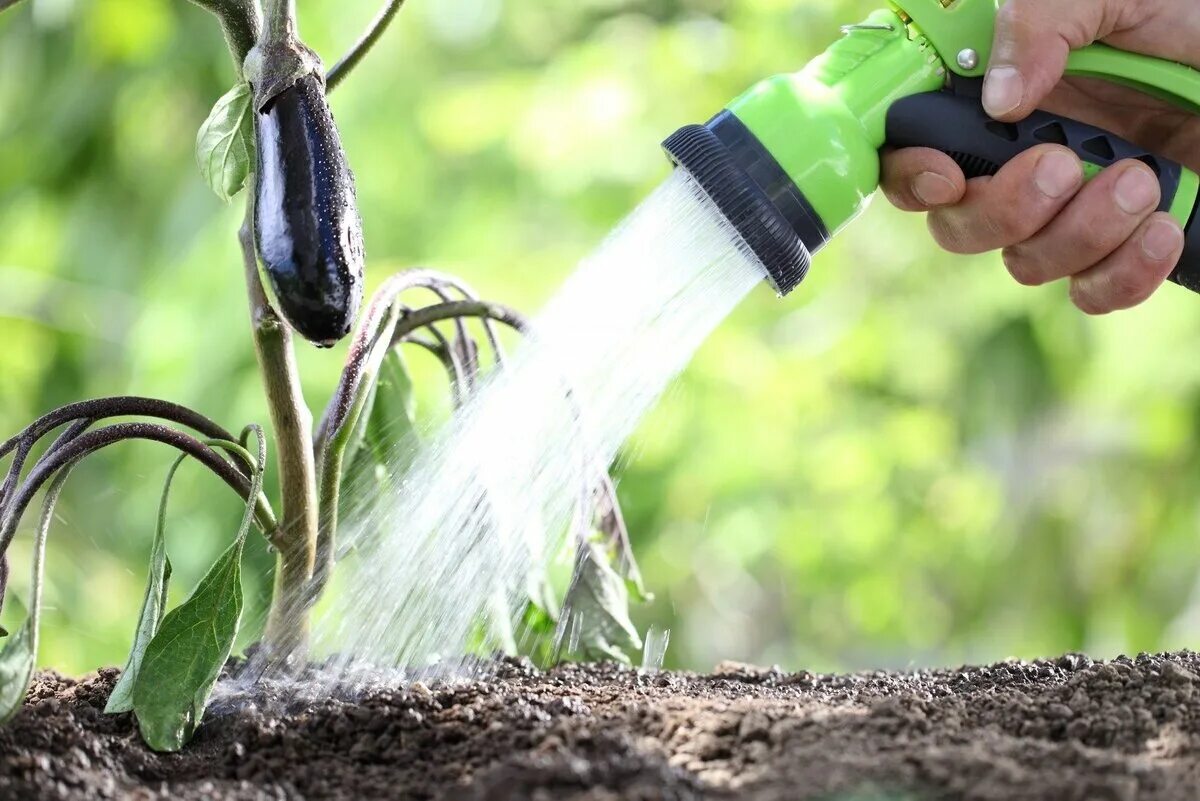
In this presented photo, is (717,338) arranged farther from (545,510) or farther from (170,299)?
(545,510)

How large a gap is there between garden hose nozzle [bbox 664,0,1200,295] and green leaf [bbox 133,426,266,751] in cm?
41

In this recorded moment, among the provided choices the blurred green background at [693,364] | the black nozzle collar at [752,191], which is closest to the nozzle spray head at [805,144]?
the black nozzle collar at [752,191]

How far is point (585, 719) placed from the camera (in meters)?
0.84

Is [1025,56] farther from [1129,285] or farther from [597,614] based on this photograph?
[597,614]

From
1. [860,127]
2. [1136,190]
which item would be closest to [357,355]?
[860,127]

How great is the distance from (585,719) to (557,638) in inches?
13.7

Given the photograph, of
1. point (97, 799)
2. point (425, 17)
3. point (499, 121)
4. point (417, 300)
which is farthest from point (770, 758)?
point (425, 17)

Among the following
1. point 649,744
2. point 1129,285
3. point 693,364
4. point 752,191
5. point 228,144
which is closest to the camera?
point 649,744

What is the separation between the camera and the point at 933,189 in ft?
3.61

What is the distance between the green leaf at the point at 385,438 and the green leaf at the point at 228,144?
0.93 ft

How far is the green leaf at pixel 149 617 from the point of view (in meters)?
0.90

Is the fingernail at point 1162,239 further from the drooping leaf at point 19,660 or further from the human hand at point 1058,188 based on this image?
the drooping leaf at point 19,660

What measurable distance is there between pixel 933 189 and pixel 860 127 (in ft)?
0.36

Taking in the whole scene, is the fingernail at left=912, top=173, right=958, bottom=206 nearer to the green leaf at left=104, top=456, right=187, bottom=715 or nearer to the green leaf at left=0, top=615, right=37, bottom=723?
the green leaf at left=104, top=456, right=187, bottom=715
